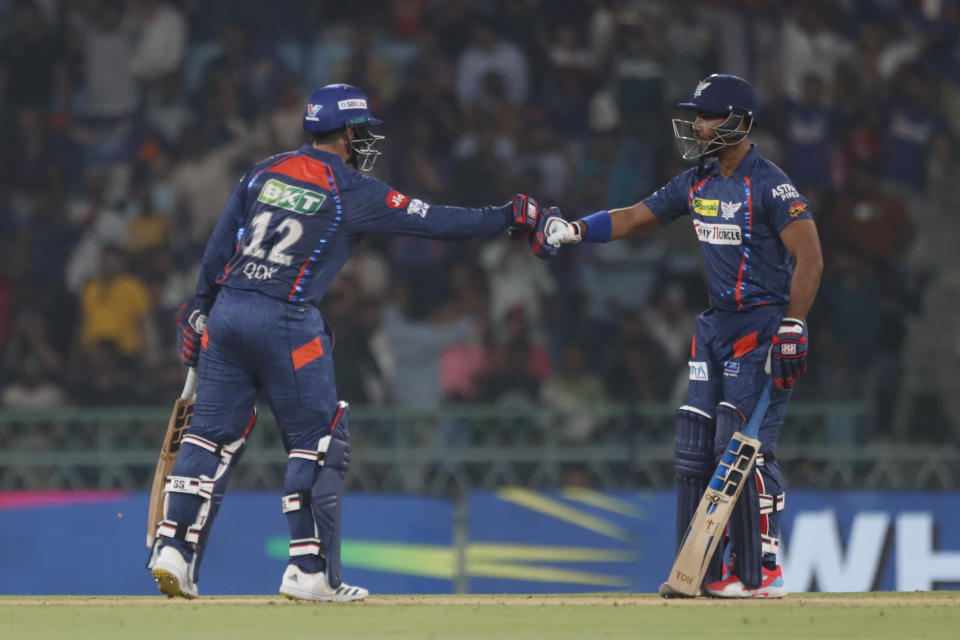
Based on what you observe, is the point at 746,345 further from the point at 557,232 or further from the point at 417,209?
the point at 417,209

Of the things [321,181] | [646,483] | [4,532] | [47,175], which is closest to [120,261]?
[47,175]

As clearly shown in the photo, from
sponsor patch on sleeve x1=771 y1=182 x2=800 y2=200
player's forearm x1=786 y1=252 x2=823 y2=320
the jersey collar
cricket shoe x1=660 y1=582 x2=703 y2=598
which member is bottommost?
cricket shoe x1=660 y1=582 x2=703 y2=598

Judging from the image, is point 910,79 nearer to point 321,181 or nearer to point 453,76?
point 453,76

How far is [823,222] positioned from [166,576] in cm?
819

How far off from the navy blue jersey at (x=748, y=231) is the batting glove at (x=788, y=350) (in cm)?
28

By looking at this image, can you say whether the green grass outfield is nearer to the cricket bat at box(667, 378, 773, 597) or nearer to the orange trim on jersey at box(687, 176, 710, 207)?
the cricket bat at box(667, 378, 773, 597)

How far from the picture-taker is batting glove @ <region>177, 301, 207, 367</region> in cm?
775

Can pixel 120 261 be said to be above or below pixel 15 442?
above

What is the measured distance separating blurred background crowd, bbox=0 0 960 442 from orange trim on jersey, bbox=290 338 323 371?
17.7 ft

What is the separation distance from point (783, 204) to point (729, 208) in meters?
0.28

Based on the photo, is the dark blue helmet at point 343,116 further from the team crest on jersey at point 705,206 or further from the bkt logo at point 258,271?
the team crest on jersey at point 705,206

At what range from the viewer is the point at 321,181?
24.4 ft

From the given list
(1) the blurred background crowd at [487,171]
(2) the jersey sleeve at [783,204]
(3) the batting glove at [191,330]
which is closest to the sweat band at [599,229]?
(2) the jersey sleeve at [783,204]

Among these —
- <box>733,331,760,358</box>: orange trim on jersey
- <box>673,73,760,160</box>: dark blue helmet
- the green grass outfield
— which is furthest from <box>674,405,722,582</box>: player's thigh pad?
<box>673,73,760,160</box>: dark blue helmet
